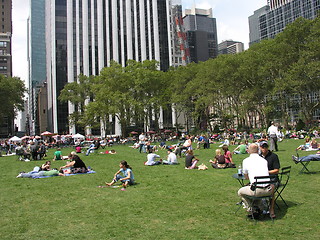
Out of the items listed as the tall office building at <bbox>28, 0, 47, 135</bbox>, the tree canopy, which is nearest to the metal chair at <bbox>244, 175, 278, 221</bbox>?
the tree canopy

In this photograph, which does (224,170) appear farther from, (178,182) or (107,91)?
(107,91)

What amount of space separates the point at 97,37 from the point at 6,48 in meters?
49.5

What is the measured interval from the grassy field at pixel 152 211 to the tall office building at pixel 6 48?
7685cm

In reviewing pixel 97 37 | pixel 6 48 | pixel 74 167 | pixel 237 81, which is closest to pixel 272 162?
pixel 74 167

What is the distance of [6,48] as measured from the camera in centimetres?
10875

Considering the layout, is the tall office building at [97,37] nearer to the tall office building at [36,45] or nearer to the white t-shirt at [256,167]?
the tall office building at [36,45]

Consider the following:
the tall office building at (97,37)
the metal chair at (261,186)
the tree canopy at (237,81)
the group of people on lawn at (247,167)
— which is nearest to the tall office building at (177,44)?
the tall office building at (97,37)

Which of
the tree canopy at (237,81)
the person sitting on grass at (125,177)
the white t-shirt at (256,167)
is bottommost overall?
the person sitting on grass at (125,177)

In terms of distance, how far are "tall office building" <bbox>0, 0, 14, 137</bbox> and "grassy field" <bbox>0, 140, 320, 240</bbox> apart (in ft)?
252

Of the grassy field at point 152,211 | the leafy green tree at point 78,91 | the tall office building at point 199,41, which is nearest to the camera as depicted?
the grassy field at point 152,211

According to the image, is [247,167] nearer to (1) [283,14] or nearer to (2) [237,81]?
(2) [237,81]

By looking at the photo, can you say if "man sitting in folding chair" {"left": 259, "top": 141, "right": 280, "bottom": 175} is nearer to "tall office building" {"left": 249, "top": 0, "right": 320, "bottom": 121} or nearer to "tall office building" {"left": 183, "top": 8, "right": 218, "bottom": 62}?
"tall office building" {"left": 249, "top": 0, "right": 320, "bottom": 121}

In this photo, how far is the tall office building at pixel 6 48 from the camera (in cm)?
A: 8612

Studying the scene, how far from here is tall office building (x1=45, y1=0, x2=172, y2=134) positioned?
7606 cm
